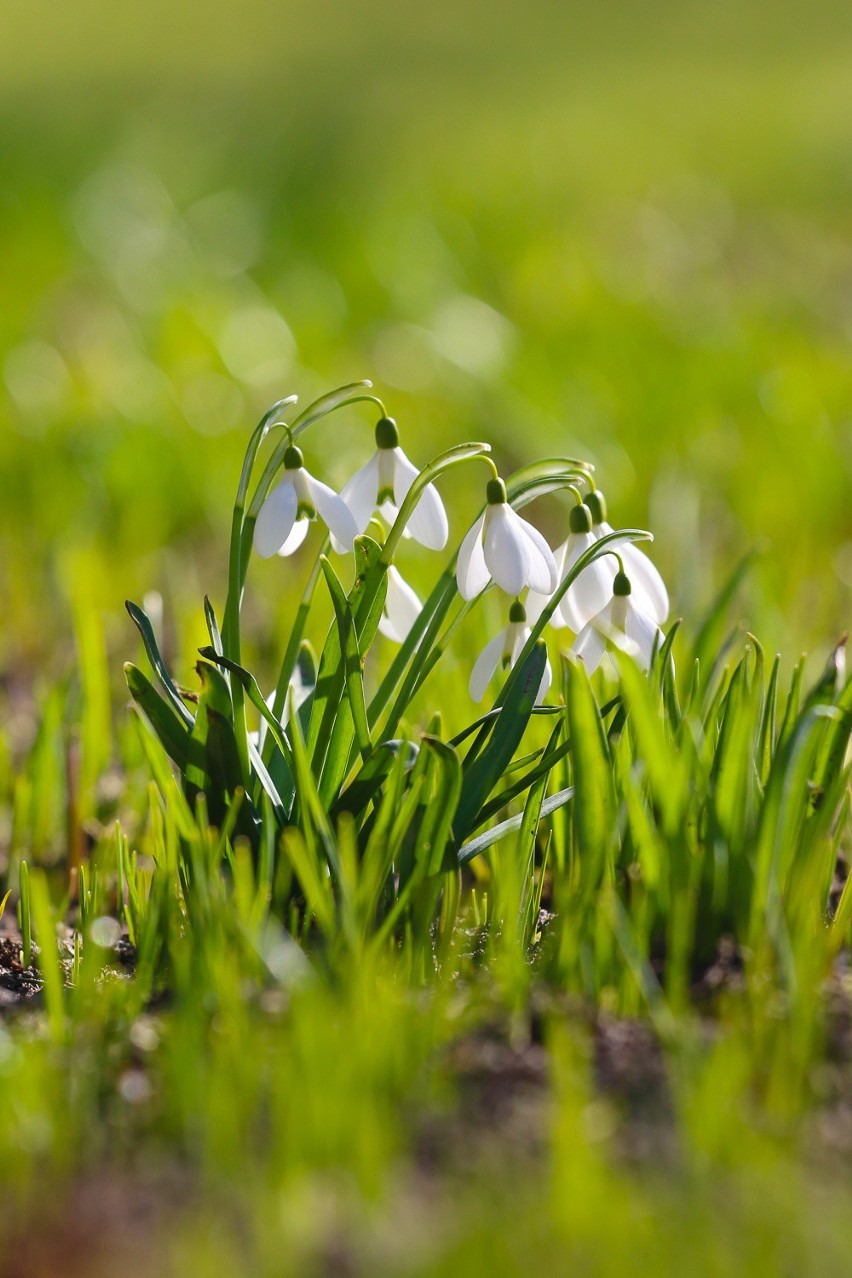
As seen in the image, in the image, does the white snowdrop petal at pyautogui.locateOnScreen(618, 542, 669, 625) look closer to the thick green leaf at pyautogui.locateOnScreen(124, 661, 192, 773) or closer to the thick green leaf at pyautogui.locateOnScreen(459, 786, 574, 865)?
the thick green leaf at pyautogui.locateOnScreen(459, 786, 574, 865)

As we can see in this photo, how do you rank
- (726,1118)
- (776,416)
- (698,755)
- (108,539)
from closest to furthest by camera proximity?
(726,1118)
(698,755)
(108,539)
(776,416)

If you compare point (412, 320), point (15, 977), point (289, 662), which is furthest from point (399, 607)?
point (412, 320)

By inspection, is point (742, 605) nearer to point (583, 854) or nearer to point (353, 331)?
point (583, 854)

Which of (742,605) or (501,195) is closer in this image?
(742,605)

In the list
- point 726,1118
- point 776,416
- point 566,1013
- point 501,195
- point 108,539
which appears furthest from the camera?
point 501,195

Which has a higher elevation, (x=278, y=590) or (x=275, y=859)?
(x=278, y=590)

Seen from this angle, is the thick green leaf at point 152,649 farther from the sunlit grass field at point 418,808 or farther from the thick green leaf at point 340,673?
the thick green leaf at point 340,673

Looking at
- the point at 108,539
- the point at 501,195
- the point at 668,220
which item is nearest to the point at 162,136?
the point at 501,195
